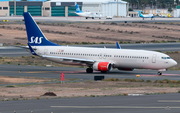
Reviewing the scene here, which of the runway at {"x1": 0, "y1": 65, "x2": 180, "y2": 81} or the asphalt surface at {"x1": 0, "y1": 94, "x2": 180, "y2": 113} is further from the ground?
the asphalt surface at {"x1": 0, "y1": 94, "x2": 180, "y2": 113}

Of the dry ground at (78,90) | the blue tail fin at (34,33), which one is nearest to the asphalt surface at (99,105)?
the dry ground at (78,90)

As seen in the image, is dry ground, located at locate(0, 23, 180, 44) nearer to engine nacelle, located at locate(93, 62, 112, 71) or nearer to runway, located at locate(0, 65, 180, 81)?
runway, located at locate(0, 65, 180, 81)

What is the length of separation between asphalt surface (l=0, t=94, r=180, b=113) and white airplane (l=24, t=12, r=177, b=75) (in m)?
24.8

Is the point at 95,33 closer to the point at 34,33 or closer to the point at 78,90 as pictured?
the point at 34,33

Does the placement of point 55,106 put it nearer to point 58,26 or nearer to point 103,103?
point 103,103

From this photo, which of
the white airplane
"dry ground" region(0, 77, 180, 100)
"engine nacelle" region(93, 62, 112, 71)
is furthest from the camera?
"engine nacelle" region(93, 62, 112, 71)

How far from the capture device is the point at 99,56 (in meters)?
59.4

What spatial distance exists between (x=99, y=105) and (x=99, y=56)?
32.3m

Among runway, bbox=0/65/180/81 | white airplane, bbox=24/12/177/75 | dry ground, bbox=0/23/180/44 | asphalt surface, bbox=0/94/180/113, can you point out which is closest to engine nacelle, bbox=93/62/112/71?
white airplane, bbox=24/12/177/75

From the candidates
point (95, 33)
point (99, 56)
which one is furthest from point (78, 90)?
point (95, 33)

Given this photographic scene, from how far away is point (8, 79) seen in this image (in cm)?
4866

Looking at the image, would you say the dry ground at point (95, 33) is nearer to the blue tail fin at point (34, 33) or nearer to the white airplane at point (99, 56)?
the blue tail fin at point (34, 33)

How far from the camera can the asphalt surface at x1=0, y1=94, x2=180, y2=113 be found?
24.9 metres

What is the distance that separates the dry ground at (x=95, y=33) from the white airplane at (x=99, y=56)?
149 feet
